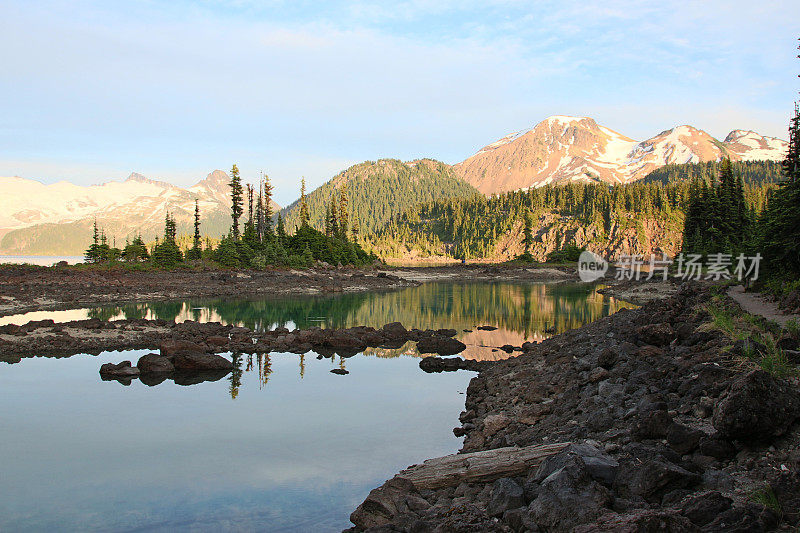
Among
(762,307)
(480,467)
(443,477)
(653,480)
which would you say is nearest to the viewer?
(653,480)

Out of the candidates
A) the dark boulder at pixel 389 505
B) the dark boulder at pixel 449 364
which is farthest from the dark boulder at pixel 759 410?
the dark boulder at pixel 449 364

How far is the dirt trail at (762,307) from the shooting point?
57.5ft

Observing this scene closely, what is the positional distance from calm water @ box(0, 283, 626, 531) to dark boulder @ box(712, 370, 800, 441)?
7.36m

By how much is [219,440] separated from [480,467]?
987cm

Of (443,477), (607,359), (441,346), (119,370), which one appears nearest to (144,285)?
(119,370)

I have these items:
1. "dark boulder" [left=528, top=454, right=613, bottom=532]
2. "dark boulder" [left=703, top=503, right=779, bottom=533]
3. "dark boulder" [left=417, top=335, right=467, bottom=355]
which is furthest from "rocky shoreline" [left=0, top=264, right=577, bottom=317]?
"dark boulder" [left=703, top=503, right=779, bottom=533]

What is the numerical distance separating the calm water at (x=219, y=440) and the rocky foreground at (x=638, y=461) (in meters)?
2.74

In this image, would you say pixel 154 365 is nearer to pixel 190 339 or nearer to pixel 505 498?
pixel 190 339

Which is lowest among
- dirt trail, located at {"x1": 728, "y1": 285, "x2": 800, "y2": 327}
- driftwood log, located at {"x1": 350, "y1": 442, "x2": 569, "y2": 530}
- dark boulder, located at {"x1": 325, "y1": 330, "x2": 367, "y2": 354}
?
dark boulder, located at {"x1": 325, "y1": 330, "x2": 367, "y2": 354}

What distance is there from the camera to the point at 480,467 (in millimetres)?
9211

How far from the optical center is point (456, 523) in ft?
24.3

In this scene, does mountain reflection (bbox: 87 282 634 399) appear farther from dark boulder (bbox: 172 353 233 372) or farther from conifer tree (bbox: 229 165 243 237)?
conifer tree (bbox: 229 165 243 237)

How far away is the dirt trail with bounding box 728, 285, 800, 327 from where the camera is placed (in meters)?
17.5

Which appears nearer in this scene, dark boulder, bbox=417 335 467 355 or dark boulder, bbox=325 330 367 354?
Result: dark boulder, bbox=417 335 467 355
